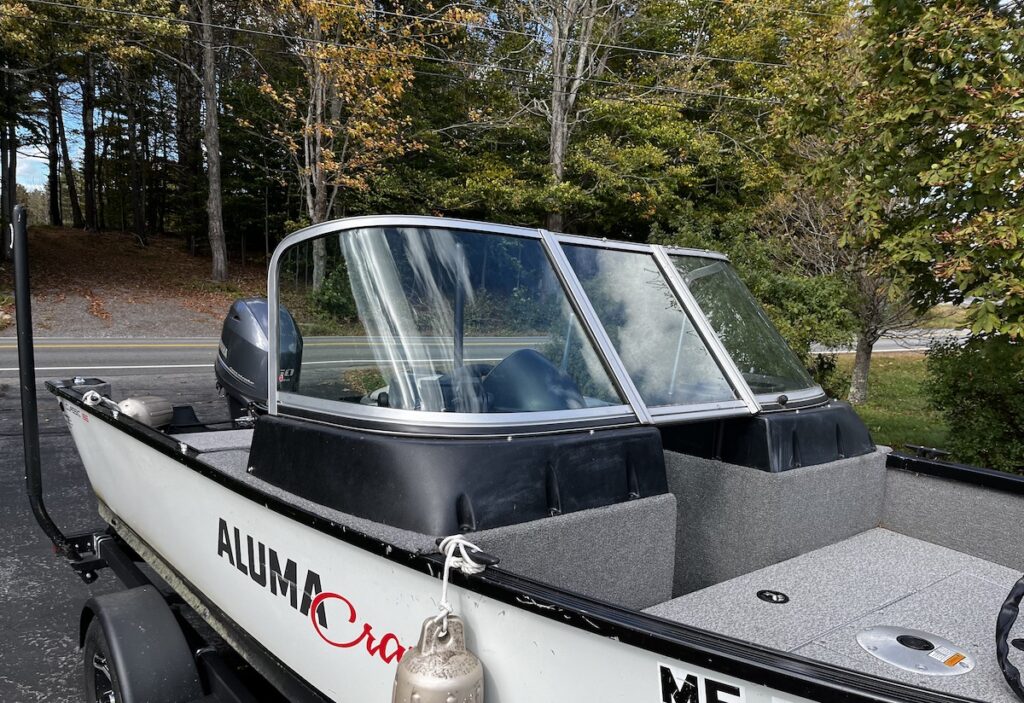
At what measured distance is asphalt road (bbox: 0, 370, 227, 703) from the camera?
10.5ft

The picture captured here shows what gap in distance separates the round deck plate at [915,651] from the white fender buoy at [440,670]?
1.15 metres

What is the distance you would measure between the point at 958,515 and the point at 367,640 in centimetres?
245

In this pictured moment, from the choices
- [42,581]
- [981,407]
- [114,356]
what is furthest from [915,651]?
[114,356]

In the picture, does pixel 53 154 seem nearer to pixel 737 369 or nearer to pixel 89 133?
pixel 89 133

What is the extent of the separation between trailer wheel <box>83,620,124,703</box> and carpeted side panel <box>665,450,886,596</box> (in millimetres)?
2192

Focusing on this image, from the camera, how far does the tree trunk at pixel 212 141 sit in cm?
2153

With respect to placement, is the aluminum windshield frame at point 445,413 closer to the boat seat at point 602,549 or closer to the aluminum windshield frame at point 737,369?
the boat seat at point 602,549

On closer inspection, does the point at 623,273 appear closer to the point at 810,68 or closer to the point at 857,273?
the point at 810,68

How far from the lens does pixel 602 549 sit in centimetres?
206

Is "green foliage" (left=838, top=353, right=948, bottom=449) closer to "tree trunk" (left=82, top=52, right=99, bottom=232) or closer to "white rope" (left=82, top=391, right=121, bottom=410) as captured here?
"white rope" (left=82, top=391, right=121, bottom=410)

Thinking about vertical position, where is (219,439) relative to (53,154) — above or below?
below

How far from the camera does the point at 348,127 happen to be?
1788cm

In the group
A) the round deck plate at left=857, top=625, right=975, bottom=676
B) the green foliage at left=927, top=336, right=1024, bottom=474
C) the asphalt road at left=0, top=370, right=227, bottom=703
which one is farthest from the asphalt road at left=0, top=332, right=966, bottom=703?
the green foliage at left=927, top=336, right=1024, bottom=474

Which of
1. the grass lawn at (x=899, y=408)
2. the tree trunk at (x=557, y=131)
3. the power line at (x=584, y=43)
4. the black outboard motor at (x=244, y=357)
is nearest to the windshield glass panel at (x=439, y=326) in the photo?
the black outboard motor at (x=244, y=357)
